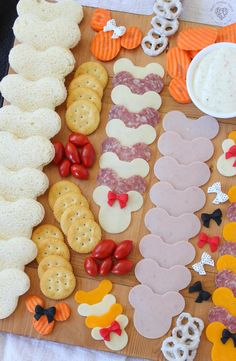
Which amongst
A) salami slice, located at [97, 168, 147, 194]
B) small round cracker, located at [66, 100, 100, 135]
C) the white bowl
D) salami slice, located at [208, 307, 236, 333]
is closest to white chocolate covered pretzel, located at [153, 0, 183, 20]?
the white bowl

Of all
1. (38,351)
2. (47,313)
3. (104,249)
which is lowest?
(38,351)

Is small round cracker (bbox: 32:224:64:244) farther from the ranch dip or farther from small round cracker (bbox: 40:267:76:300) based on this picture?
the ranch dip

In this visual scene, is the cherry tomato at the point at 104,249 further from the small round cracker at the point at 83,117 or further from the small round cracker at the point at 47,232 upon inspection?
the small round cracker at the point at 83,117

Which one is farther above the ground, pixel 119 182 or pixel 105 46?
pixel 105 46

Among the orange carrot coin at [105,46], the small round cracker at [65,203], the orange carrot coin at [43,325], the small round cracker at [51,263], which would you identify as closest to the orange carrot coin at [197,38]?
the orange carrot coin at [105,46]

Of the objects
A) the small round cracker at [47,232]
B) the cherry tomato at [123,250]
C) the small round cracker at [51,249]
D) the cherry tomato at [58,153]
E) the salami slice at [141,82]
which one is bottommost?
the small round cracker at [51,249]

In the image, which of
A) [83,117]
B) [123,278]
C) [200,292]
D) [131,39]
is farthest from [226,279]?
[131,39]

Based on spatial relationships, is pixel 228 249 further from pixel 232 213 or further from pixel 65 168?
pixel 65 168
